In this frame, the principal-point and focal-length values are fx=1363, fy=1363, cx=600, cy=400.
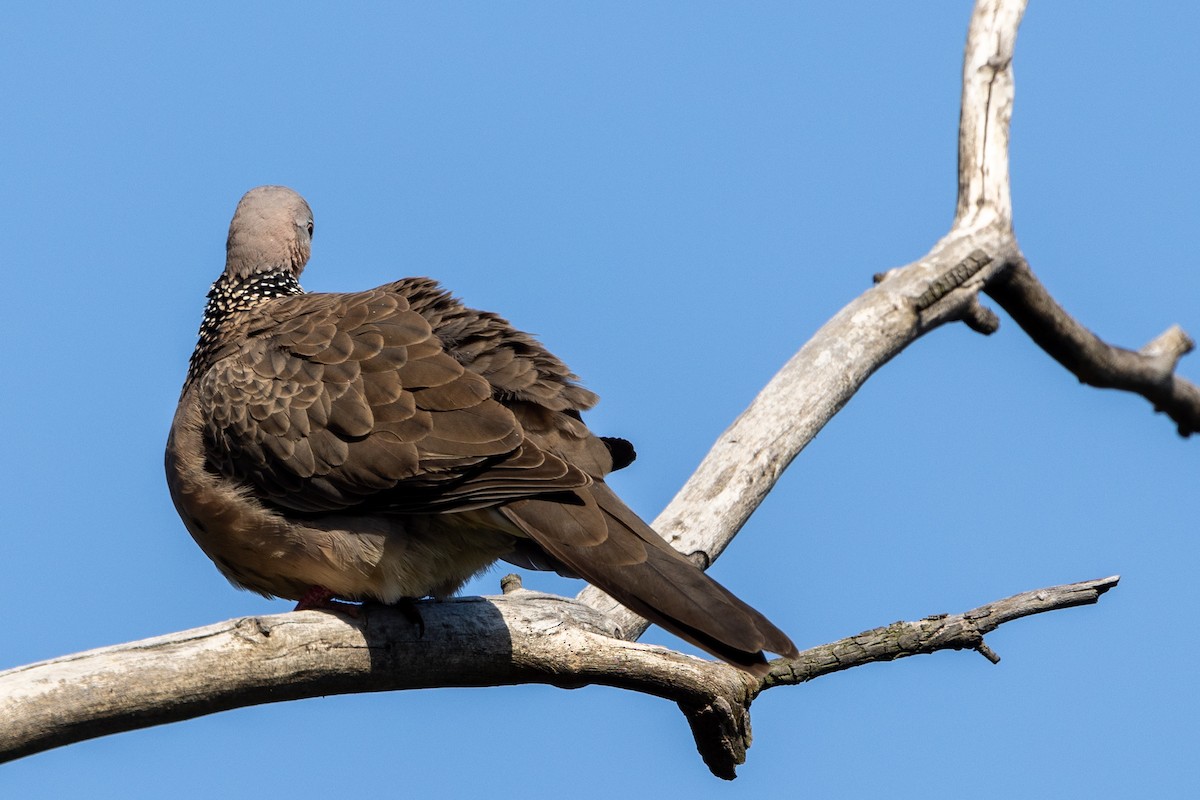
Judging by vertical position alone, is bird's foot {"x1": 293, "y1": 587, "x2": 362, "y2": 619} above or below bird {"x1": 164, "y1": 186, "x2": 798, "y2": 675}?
below

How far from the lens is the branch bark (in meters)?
3.40

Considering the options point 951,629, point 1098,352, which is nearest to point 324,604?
point 951,629

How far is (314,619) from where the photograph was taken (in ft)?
12.8

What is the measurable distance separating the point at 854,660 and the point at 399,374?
5.43ft

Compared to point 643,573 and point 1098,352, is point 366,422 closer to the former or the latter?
point 643,573

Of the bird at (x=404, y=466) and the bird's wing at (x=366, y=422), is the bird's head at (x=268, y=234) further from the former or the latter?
the bird's wing at (x=366, y=422)

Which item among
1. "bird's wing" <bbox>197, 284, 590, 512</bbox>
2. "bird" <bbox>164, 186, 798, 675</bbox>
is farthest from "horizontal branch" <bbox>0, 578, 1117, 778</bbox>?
"bird's wing" <bbox>197, 284, 590, 512</bbox>

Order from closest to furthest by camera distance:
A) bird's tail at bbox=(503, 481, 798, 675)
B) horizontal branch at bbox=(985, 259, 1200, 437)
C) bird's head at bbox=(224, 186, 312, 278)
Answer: bird's tail at bbox=(503, 481, 798, 675) → bird's head at bbox=(224, 186, 312, 278) → horizontal branch at bbox=(985, 259, 1200, 437)

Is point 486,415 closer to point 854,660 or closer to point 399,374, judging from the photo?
point 399,374

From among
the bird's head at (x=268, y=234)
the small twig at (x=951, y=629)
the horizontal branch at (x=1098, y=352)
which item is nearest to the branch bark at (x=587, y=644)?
the small twig at (x=951, y=629)

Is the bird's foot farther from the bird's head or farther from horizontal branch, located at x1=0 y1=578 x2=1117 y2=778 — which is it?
the bird's head

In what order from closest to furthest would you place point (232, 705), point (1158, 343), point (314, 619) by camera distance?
point (232, 705) < point (314, 619) < point (1158, 343)

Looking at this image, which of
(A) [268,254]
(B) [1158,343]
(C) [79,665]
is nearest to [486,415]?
(C) [79,665]

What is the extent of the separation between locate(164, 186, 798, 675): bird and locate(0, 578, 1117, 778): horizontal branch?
7.9 inches
